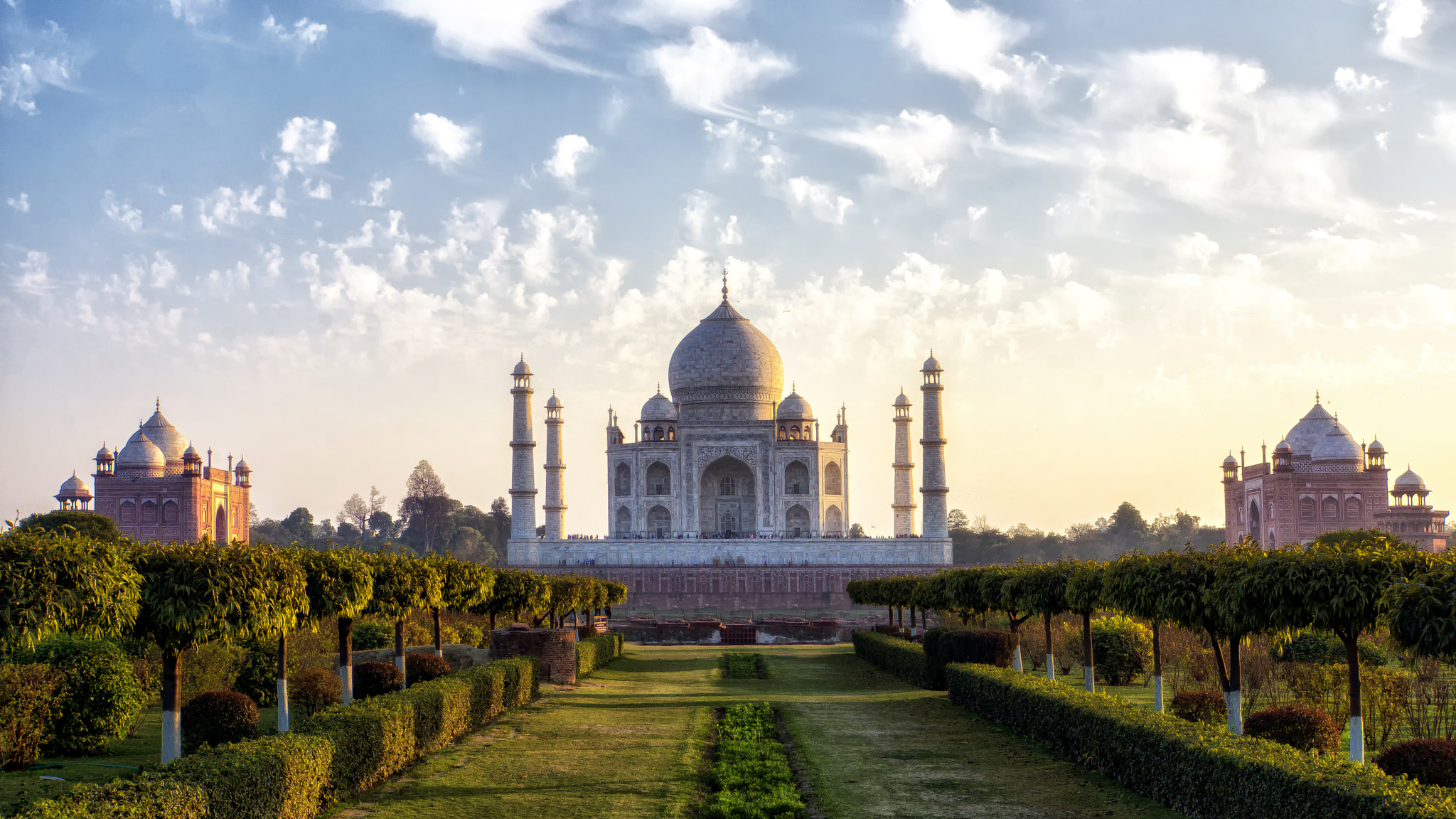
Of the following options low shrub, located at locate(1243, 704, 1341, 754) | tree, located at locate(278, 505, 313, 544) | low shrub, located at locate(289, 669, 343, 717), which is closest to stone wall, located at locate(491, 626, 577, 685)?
low shrub, located at locate(289, 669, 343, 717)

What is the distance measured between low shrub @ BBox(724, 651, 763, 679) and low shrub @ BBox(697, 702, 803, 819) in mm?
9464

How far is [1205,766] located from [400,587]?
39.7 ft

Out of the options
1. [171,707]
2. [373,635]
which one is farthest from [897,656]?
[171,707]

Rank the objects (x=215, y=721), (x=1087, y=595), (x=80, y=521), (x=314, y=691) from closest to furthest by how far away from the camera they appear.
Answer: (x=215, y=721) → (x=314, y=691) → (x=1087, y=595) → (x=80, y=521)

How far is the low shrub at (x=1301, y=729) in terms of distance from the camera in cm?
1452

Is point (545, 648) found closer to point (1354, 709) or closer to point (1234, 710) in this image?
point (1234, 710)

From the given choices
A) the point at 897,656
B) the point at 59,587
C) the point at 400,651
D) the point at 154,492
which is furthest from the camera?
the point at 154,492

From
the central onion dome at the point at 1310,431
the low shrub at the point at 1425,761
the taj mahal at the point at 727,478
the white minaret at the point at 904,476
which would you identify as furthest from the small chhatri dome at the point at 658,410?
the low shrub at the point at 1425,761

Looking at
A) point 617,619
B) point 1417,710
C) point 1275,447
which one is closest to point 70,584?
point 1417,710

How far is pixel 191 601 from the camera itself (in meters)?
13.6

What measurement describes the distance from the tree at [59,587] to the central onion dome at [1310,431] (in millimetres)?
68211

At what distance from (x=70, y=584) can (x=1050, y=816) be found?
8784 mm

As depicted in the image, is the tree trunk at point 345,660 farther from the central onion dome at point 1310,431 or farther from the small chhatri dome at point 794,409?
the central onion dome at point 1310,431

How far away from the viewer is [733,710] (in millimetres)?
19906
